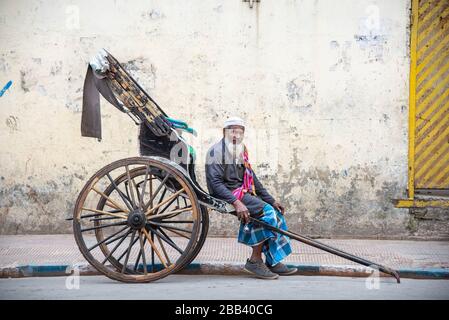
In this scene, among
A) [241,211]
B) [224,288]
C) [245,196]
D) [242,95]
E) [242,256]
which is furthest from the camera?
[242,95]

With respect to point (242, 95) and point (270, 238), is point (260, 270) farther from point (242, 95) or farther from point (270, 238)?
point (242, 95)

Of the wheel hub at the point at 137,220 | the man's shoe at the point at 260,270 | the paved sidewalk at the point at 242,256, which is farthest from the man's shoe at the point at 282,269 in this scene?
the wheel hub at the point at 137,220

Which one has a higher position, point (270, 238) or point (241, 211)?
point (241, 211)

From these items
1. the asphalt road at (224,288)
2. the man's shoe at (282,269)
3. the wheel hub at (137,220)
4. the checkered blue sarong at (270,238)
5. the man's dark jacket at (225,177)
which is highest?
the man's dark jacket at (225,177)

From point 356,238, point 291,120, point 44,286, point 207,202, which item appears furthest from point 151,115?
point 356,238

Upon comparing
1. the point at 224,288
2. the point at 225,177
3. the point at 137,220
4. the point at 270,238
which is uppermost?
the point at 225,177

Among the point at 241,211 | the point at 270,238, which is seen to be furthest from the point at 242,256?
the point at 241,211

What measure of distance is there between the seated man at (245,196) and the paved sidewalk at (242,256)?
436 mm

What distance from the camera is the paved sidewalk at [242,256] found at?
6.74 m

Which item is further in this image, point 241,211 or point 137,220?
point 241,211

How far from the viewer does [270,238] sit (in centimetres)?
635

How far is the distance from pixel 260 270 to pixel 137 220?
123 cm

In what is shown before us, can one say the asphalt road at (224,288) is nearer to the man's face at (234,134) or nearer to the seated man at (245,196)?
the seated man at (245,196)

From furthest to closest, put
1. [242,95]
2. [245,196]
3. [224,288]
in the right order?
[242,95] → [245,196] → [224,288]
